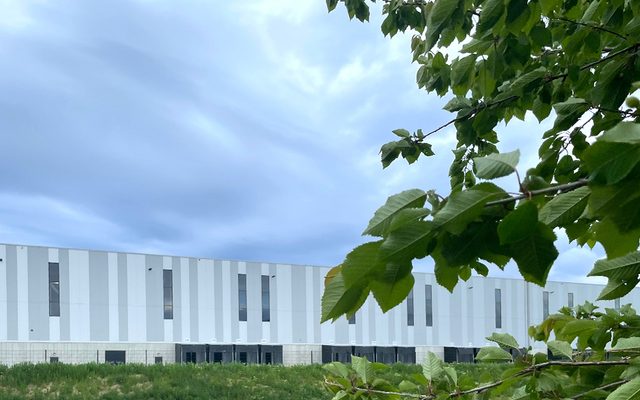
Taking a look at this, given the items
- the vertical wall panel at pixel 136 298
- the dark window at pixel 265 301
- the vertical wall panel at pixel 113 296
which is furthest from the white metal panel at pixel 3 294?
the dark window at pixel 265 301

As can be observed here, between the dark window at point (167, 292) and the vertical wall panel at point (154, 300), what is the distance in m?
0.20

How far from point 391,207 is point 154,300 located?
34364 millimetres

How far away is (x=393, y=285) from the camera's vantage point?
1.20 meters

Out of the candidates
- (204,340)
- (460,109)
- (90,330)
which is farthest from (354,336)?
(460,109)

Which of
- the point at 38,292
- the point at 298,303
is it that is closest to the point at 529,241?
the point at 38,292

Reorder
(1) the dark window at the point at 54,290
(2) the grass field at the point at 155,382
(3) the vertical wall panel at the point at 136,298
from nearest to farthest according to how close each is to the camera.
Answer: (2) the grass field at the point at 155,382
(1) the dark window at the point at 54,290
(3) the vertical wall panel at the point at 136,298

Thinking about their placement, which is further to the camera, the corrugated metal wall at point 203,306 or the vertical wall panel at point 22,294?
the corrugated metal wall at point 203,306

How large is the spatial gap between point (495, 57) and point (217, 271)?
110 ft

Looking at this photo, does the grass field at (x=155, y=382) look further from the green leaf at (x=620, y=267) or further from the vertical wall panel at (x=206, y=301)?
the vertical wall panel at (x=206, y=301)

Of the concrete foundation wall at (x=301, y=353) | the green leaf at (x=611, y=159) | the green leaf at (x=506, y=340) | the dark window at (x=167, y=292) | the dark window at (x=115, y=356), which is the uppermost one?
the green leaf at (x=611, y=159)

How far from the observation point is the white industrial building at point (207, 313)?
3112cm

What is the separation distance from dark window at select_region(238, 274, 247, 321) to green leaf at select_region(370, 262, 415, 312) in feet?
116

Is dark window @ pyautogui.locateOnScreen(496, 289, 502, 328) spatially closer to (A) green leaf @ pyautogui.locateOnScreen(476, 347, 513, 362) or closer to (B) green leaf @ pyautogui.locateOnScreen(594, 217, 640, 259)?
(A) green leaf @ pyautogui.locateOnScreen(476, 347, 513, 362)

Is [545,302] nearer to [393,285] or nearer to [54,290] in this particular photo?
[54,290]
